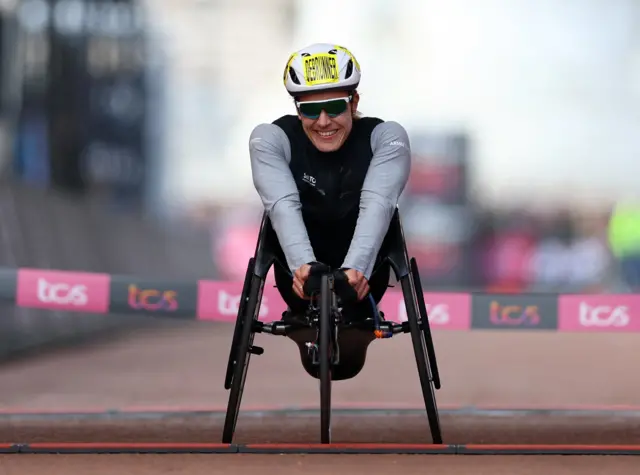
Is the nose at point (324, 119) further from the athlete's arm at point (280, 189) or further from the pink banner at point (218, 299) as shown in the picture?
the pink banner at point (218, 299)

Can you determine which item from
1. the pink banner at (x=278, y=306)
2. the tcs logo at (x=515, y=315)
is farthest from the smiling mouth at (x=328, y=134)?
the tcs logo at (x=515, y=315)

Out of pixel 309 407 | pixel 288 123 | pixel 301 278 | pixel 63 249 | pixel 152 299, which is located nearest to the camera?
pixel 301 278

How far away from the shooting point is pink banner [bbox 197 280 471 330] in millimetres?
9820

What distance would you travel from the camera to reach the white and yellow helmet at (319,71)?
20.6 ft

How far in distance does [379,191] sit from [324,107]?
1.60 feet

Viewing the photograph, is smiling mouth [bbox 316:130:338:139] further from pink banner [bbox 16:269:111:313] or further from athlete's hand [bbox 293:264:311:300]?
pink banner [bbox 16:269:111:313]

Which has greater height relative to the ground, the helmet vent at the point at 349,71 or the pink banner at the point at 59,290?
the helmet vent at the point at 349,71

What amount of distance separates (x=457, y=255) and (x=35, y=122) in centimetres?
1729

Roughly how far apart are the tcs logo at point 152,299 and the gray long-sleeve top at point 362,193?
3579 millimetres

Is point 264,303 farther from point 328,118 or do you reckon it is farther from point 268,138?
point 328,118

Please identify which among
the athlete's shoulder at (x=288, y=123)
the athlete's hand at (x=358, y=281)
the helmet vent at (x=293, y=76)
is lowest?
the athlete's hand at (x=358, y=281)

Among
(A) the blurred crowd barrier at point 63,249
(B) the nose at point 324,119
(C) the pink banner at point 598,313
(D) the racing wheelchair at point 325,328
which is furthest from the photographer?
(A) the blurred crowd barrier at point 63,249

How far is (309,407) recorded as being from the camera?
8617 mm

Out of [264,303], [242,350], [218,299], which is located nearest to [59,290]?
[218,299]
